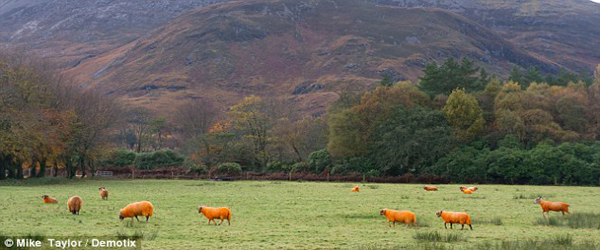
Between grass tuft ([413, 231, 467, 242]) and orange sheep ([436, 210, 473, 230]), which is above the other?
grass tuft ([413, 231, 467, 242])

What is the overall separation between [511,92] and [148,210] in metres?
62.5

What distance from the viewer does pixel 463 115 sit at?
7038cm

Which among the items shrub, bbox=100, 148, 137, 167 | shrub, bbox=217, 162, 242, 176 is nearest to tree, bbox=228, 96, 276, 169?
shrub, bbox=217, 162, 242, 176

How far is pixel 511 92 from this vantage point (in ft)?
240

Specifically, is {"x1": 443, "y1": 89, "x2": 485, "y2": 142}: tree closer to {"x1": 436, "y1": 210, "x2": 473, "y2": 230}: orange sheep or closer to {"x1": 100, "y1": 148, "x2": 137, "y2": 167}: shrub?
{"x1": 100, "y1": 148, "x2": 137, "y2": 167}: shrub

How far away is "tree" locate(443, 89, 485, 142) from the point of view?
70.4 metres

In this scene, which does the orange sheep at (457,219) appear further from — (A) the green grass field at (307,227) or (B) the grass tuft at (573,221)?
(B) the grass tuft at (573,221)

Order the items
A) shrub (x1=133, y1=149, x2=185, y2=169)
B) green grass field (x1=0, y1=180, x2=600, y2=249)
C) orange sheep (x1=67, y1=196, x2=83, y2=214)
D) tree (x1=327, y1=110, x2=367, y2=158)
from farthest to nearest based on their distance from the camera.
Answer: shrub (x1=133, y1=149, x2=185, y2=169)
tree (x1=327, y1=110, x2=367, y2=158)
orange sheep (x1=67, y1=196, x2=83, y2=214)
green grass field (x1=0, y1=180, x2=600, y2=249)

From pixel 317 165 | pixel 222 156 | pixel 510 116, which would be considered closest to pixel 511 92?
pixel 510 116

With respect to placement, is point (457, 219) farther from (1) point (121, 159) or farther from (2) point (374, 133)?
(1) point (121, 159)

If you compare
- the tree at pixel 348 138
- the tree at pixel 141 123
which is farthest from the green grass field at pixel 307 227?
the tree at pixel 141 123

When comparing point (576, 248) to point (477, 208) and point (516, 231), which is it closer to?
point (516, 231)

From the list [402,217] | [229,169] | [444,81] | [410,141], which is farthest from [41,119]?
[444,81]

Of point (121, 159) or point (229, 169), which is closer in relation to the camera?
point (229, 169)
